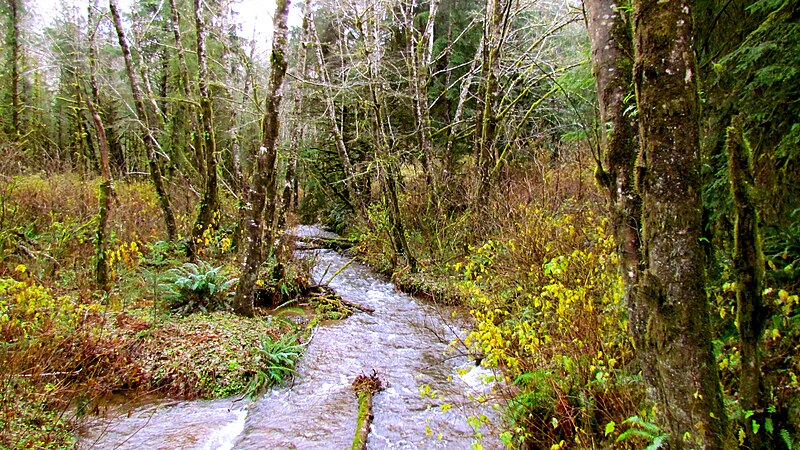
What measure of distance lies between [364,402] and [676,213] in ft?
12.8

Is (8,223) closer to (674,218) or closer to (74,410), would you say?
(74,410)

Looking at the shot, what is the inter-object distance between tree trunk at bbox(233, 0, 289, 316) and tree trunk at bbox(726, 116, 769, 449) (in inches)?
235

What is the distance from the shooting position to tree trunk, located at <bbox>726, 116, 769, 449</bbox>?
2.06 meters

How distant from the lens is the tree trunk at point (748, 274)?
2.06 m

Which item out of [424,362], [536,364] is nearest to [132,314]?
[424,362]

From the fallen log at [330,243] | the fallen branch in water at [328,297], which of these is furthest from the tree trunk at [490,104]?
the fallen log at [330,243]

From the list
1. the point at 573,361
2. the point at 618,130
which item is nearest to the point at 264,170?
the point at 573,361

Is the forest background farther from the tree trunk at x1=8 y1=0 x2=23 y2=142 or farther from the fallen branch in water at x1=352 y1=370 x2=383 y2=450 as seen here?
the tree trunk at x1=8 y1=0 x2=23 y2=142

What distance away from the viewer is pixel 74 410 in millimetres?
4180

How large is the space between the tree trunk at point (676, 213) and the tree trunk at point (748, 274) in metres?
0.30

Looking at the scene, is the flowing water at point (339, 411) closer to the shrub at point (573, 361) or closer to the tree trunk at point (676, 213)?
the shrub at point (573, 361)

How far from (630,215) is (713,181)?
6.82 feet

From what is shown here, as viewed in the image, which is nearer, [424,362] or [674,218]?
[674,218]

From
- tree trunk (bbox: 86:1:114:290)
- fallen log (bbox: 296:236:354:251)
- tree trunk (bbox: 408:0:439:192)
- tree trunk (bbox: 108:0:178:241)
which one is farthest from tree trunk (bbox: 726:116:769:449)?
fallen log (bbox: 296:236:354:251)
